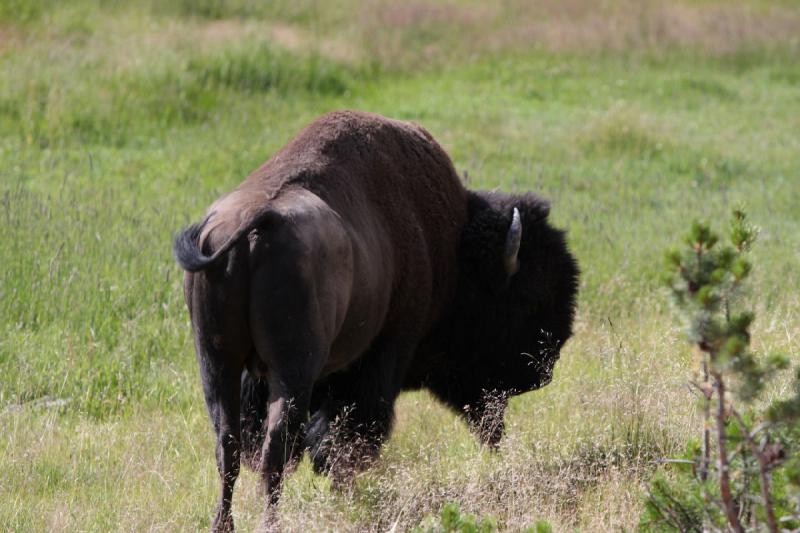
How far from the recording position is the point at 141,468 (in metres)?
5.36

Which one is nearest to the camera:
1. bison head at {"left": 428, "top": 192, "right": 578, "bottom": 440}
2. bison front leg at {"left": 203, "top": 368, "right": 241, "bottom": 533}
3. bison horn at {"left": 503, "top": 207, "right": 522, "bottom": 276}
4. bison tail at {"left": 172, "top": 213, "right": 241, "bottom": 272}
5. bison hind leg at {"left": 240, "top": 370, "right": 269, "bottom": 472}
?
bison tail at {"left": 172, "top": 213, "right": 241, "bottom": 272}

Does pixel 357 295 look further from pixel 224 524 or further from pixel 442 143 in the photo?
pixel 442 143

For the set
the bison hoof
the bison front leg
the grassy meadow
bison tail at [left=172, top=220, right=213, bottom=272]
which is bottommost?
the grassy meadow

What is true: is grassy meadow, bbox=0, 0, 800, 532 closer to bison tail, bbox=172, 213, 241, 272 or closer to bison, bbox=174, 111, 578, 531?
bison, bbox=174, 111, 578, 531

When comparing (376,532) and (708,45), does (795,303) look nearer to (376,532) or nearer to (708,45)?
(376,532)

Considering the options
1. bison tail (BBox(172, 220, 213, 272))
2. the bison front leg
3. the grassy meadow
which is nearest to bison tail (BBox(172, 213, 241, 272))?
bison tail (BBox(172, 220, 213, 272))

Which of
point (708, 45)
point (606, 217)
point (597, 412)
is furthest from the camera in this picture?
point (708, 45)

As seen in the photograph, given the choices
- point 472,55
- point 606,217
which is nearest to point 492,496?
point 606,217

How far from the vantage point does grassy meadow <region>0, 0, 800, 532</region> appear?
5059 millimetres

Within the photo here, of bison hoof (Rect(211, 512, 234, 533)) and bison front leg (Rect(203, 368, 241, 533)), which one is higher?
bison front leg (Rect(203, 368, 241, 533))

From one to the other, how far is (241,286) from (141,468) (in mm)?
1683

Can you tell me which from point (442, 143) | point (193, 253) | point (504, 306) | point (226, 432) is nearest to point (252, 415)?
point (226, 432)

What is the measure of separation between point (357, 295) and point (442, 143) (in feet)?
28.8

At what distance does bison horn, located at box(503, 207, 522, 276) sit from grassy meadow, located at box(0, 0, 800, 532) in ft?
2.23
